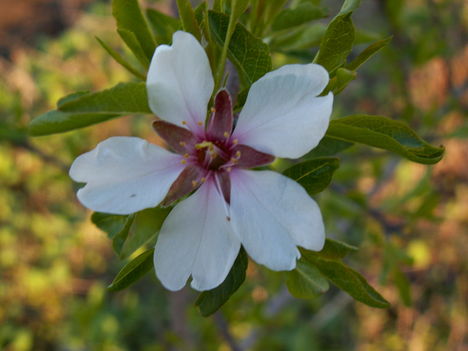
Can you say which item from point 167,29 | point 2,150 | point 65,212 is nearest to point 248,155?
point 167,29

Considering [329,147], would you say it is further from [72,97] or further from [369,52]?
[72,97]

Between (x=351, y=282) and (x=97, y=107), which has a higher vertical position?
(x=97, y=107)

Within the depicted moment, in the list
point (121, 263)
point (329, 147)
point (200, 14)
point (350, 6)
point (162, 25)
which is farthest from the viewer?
point (121, 263)

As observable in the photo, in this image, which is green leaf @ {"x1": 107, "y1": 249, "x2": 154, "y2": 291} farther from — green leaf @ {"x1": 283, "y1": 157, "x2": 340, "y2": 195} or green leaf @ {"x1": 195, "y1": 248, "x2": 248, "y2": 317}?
green leaf @ {"x1": 283, "y1": 157, "x2": 340, "y2": 195}

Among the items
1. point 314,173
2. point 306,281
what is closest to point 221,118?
point 314,173

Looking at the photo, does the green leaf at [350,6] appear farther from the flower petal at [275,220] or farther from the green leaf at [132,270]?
the green leaf at [132,270]

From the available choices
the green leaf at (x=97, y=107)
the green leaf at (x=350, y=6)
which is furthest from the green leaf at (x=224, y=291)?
the green leaf at (x=350, y=6)
